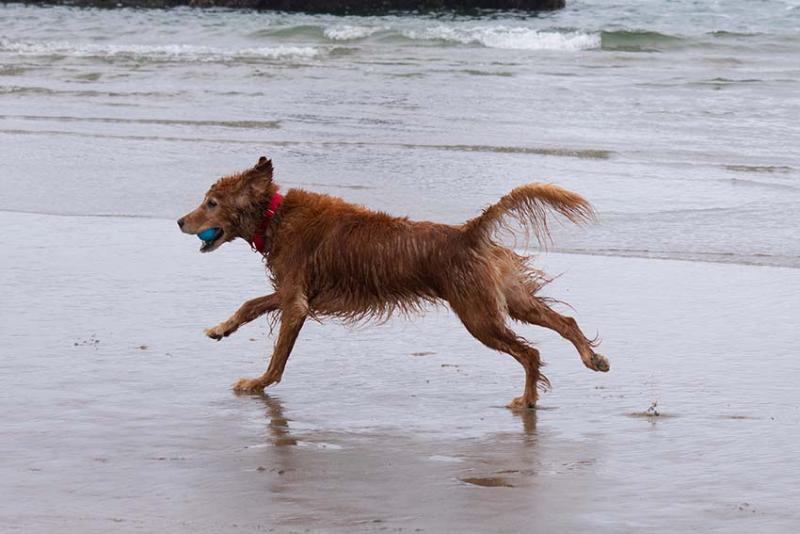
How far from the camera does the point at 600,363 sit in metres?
6.42

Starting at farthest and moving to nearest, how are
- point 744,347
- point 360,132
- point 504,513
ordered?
1. point 360,132
2. point 744,347
3. point 504,513

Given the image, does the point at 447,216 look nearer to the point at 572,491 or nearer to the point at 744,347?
the point at 744,347

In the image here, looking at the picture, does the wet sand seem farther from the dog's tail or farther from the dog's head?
the dog's tail

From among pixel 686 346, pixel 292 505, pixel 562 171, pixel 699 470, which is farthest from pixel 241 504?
pixel 562 171

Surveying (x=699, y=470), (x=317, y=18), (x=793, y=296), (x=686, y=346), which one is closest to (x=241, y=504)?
(x=699, y=470)

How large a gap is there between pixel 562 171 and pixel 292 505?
27.3 ft

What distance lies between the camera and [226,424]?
5.90 metres

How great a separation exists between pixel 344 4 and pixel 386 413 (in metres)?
37.8

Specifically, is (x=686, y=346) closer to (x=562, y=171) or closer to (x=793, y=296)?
(x=793, y=296)

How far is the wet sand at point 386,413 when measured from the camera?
477 cm

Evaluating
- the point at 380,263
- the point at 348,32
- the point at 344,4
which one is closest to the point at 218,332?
the point at 380,263

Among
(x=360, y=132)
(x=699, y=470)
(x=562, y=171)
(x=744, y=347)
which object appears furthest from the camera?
(x=360, y=132)

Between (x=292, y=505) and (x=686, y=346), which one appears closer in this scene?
(x=292, y=505)

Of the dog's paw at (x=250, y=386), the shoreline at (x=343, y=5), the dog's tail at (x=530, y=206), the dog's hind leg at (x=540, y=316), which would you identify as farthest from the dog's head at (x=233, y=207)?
the shoreline at (x=343, y=5)
